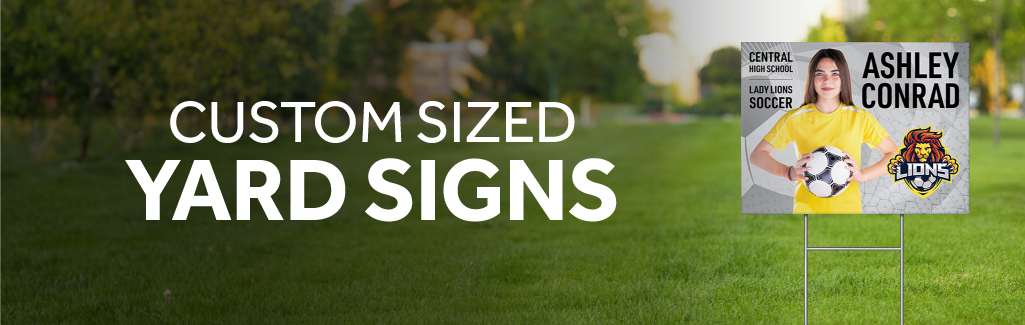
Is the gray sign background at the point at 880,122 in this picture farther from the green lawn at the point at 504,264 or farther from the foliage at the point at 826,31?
the foliage at the point at 826,31

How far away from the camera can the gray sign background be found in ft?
17.7

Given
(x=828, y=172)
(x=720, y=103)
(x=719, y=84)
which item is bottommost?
(x=828, y=172)

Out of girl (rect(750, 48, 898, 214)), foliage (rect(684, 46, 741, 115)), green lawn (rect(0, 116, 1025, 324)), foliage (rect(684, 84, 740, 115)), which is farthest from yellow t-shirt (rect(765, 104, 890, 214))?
foliage (rect(684, 84, 740, 115))

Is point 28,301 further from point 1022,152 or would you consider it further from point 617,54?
point 617,54

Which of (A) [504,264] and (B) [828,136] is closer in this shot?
(B) [828,136]

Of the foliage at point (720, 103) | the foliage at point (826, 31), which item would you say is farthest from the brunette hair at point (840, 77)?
the foliage at point (720, 103)

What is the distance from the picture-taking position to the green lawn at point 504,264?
20.9ft

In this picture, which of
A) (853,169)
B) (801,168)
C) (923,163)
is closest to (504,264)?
(801,168)

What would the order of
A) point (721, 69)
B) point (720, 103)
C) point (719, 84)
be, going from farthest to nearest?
point (719, 84), point (721, 69), point (720, 103)

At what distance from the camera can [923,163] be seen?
5430 mm

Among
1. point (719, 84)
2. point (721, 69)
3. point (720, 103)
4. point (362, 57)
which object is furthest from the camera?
point (719, 84)

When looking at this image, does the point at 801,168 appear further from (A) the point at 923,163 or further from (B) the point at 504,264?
(B) the point at 504,264

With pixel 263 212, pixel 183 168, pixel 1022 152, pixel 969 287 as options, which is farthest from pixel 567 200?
pixel 1022 152

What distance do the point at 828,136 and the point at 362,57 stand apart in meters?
38.6
